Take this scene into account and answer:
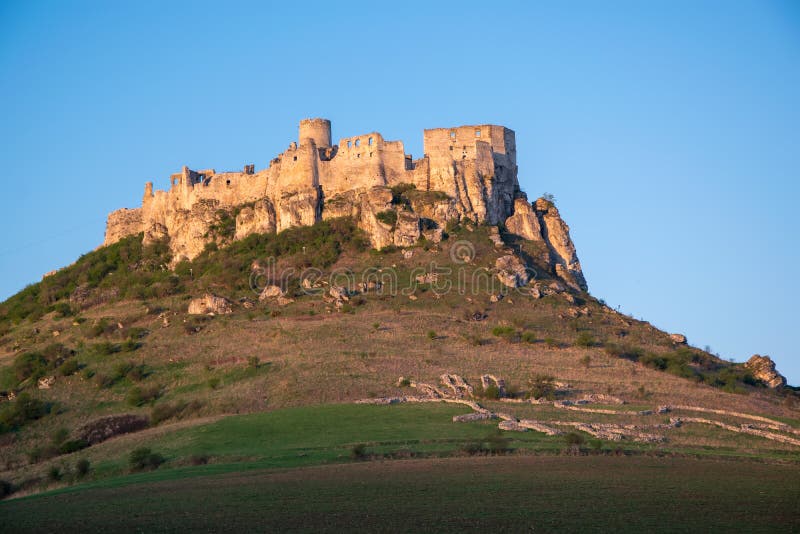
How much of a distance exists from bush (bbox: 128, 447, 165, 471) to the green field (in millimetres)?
4466

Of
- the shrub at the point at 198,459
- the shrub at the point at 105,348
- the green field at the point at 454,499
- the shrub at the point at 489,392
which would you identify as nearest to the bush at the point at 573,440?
the green field at the point at 454,499

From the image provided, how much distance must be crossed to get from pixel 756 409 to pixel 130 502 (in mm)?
33778

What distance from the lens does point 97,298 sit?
3135 inches

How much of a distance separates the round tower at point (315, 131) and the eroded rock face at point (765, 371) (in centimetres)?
3708

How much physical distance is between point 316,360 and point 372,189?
22.7 metres

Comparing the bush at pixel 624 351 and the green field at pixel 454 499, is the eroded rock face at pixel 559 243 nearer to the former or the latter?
the bush at pixel 624 351

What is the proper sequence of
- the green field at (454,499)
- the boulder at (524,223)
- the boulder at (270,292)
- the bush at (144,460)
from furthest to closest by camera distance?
the boulder at (524,223)
the boulder at (270,292)
the bush at (144,460)
the green field at (454,499)

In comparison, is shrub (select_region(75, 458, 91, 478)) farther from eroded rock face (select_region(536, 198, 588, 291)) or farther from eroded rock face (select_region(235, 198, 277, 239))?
eroded rock face (select_region(536, 198, 588, 291))

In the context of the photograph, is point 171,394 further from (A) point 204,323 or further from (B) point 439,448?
(B) point 439,448

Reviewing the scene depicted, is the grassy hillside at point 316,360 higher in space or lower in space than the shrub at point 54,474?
higher

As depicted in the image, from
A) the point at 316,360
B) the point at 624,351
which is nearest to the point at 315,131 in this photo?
the point at 316,360

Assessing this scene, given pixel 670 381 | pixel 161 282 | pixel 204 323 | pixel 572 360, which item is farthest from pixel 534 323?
pixel 161 282

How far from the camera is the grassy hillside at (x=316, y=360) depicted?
44.1m

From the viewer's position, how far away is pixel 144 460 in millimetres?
41219
